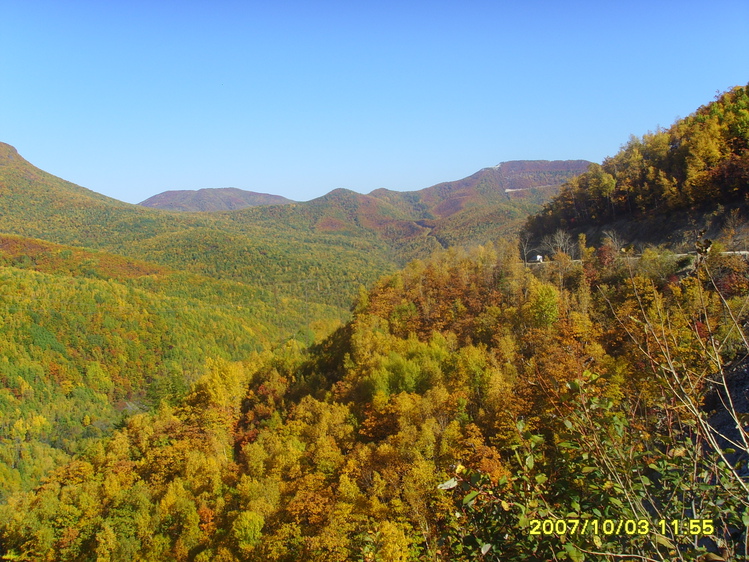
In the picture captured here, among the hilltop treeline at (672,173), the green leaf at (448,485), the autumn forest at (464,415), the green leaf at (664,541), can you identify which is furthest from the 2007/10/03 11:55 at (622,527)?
the hilltop treeline at (672,173)

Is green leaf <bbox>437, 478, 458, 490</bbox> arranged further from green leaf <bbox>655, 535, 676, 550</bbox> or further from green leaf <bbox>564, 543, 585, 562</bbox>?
green leaf <bbox>655, 535, 676, 550</bbox>

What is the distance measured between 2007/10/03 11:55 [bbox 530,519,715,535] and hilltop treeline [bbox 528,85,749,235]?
40.9 meters

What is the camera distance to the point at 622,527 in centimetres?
358

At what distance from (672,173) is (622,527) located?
47.5m

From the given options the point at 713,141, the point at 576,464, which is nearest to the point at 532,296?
the point at 713,141

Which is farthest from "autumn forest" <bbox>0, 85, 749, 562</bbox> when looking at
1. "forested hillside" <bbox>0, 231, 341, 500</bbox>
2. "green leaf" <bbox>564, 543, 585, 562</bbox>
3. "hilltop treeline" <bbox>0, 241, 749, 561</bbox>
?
"forested hillside" <bbox>0, 231, 341, 500</bbox>

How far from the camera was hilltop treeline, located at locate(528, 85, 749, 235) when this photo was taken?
36.0 metres

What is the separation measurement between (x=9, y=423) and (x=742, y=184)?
115 metres

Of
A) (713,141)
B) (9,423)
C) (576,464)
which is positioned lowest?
(9,423)

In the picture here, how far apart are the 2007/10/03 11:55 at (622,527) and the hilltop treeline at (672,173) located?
4095cm

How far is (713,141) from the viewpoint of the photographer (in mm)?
37250

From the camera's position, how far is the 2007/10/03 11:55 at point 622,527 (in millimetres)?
3355

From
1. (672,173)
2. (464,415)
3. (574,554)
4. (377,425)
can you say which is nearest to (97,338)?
(377,425)

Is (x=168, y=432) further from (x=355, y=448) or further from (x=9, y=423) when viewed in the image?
(x=9, y=423)
